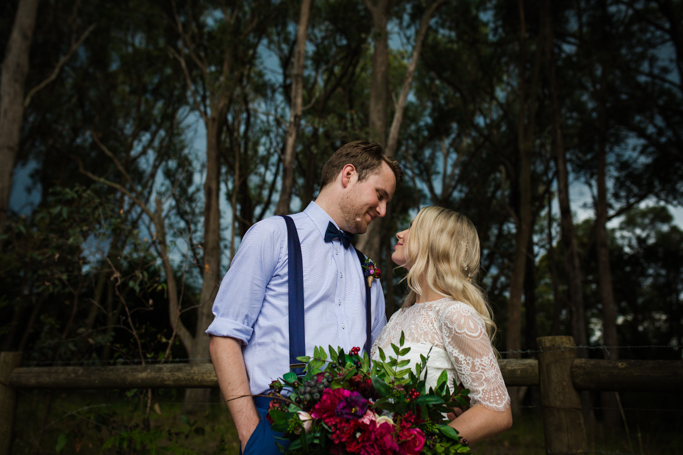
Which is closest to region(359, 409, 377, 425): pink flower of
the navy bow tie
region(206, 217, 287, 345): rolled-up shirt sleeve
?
region(206, 217, 287, 345): rolled-up shirt sleeve

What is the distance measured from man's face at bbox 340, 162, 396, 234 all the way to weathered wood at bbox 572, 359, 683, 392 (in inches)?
54.8

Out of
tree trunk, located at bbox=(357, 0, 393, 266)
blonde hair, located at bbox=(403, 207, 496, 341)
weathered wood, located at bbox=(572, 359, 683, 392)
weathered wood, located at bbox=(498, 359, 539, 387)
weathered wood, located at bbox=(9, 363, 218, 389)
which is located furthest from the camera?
tree trunk, located at bbox=(357, 0, 393, 266)

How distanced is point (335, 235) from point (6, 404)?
331cm

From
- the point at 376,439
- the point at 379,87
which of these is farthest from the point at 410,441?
the point at 379,87

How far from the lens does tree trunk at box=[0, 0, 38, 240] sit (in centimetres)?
701

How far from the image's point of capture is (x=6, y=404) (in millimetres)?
3541

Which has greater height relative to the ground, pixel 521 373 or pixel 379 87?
pixel 379 87

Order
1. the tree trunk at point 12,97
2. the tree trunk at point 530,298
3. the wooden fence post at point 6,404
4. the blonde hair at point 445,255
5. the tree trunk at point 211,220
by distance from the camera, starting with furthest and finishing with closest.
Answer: the tree trunk at point 530,298
the tree trunk at point 211,220
the tree trunk at point 12,97
the wooden fence post at point 6,404
the blonde hair at point 445,255

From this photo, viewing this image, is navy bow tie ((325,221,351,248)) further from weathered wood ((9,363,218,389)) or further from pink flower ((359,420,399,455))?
weathered wood ((9,363,218,389))

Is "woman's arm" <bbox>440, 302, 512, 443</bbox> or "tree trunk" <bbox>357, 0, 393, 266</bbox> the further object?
"tree trunk" <bbox>357, 0, 393, 266</bbox>

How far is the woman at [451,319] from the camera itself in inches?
58.9

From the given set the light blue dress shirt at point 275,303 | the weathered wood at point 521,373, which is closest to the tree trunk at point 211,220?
the weathered wood at point 521,373

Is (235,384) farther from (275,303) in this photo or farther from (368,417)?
(368,417)

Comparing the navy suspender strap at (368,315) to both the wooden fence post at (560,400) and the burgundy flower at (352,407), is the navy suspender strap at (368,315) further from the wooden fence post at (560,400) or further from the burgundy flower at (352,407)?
the wooden fence post at (560,400)
